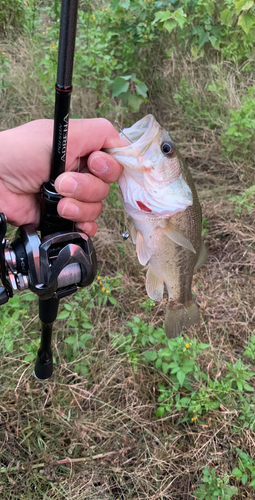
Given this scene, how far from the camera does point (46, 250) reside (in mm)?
1104

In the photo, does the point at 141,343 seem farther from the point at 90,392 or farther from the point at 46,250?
the point at 46,250

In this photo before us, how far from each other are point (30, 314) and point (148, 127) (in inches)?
64.4

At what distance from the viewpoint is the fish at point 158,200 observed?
130cm

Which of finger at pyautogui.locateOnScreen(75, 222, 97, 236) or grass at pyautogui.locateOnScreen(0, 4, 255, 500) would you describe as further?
grass at pyautogui.locateOnScreen(0, 4, 255, 500)

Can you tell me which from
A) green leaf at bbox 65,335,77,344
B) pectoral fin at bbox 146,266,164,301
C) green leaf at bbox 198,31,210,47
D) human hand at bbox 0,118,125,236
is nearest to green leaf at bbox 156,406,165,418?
green leaf at bbox 65,335,77,344

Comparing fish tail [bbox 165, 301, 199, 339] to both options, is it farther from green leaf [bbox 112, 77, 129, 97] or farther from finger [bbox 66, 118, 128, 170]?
green leaf [bbox 112, 77, 129, 97]

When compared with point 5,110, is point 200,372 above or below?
below

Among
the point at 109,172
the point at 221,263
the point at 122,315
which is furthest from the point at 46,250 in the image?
the point at 221,263

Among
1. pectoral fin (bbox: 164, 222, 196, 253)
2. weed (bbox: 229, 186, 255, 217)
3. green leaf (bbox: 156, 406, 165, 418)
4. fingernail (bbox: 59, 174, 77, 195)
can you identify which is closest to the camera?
fingernail (bbox: 59, 174, 77, 195)

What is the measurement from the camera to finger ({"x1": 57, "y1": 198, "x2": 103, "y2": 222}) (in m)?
1.27

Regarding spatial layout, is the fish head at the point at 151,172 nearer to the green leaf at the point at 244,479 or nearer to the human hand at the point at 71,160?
the human hand at the point at 71,160

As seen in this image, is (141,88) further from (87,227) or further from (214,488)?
(214,488)

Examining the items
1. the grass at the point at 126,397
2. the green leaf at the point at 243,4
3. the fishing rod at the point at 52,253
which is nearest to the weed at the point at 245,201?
the grass at the point at 126,397

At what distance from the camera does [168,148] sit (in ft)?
4.35
